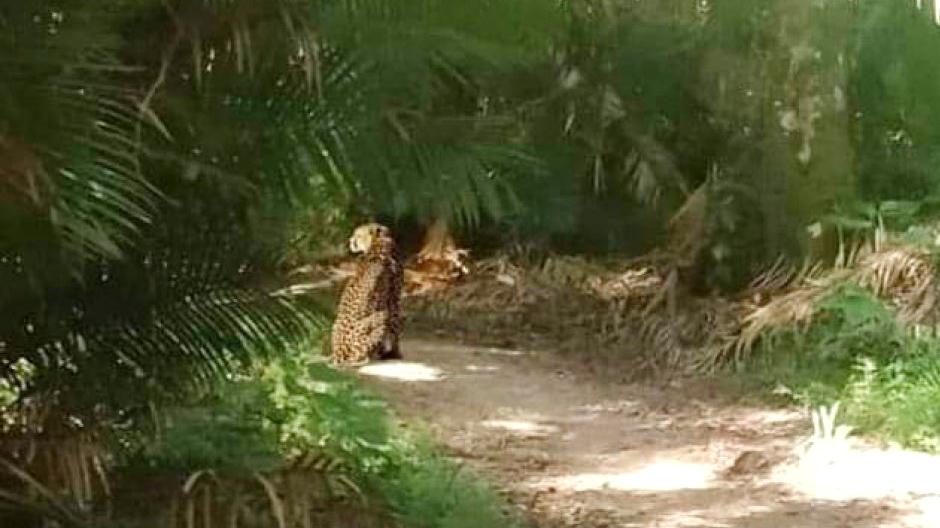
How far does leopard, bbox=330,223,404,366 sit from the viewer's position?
676cm

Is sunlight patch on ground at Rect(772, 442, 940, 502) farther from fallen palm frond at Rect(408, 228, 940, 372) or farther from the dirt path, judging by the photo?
fallen palm frond at Rect(408, 228, 940, 372)

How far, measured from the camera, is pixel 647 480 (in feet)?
16.5

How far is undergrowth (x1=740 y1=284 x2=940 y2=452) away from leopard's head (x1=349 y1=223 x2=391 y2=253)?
4.88 ft

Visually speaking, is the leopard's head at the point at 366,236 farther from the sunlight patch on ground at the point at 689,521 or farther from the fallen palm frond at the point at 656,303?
the sunlight patch on ground at the point at 689,521

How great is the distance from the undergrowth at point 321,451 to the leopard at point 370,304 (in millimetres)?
1060

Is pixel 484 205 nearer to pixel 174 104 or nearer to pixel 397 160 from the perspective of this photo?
pixel 397 160

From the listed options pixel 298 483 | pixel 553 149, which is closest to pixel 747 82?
pixel 553 149

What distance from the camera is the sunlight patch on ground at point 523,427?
5730 millimetres

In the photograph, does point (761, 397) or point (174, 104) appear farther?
point (761, 397)

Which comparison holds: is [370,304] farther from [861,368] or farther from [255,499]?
[255,499]

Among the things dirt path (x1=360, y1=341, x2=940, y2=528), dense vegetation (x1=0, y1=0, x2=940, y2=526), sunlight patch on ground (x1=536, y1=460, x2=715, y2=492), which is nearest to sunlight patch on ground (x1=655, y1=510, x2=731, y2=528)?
dirt path (x1=360, y1=341, x2=940, y2=528)

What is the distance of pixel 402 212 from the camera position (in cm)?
377

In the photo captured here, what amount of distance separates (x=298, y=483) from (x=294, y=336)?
11.7 inches

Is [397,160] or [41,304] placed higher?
[397,160]
